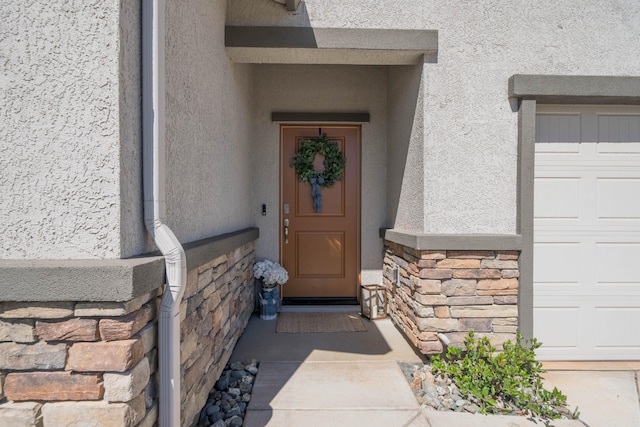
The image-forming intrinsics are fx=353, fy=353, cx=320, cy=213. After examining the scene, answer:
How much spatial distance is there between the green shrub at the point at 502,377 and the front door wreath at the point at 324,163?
7.34 ft

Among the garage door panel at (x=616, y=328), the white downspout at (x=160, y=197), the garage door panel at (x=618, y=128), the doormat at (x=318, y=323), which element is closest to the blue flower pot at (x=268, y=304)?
the doormat at (x=318, y=323)

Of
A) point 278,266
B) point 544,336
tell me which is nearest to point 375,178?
point 278,266

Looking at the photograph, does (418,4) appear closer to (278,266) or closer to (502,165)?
(502,165)

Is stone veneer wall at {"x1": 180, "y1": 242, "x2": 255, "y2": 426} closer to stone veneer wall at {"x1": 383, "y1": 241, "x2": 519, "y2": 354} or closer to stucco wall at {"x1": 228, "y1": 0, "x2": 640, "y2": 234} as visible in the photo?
stone veneer wall at {"x1": 383, "y1": 241, "x2": 519, "y2": 354}

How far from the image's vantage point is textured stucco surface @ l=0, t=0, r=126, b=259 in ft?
4.32

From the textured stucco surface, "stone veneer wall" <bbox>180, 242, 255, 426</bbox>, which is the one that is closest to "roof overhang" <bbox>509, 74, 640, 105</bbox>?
"stone veneer wall" <bbox>180, 242, 255, 426</bbox>

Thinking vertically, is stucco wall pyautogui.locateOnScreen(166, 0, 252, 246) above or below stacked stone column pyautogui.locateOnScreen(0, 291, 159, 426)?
above

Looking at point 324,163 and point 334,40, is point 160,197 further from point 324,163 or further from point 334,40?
point 324,163

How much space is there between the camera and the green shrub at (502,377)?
90.4 inches

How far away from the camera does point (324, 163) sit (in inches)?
167

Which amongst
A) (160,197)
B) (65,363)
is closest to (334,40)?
(160,197)

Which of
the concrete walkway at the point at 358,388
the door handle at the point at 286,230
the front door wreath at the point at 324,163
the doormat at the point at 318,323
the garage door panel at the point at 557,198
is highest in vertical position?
the front door wreath at the point at 324,163

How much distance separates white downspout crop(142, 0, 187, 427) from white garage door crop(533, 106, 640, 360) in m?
2.80

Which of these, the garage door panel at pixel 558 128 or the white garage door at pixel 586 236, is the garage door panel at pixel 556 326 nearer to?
the white garage door at pixel 586 236
